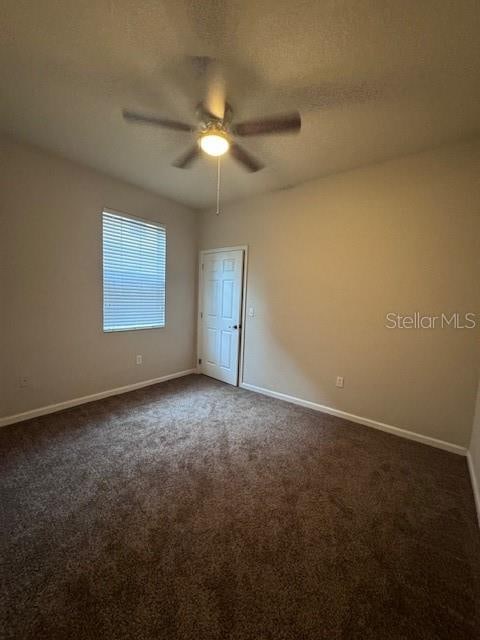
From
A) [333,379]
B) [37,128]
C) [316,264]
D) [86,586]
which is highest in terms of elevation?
[37,128]

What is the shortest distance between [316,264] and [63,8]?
9.04 feet

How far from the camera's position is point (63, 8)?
4.41 feet

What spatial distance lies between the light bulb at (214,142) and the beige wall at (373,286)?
1544 millimetres

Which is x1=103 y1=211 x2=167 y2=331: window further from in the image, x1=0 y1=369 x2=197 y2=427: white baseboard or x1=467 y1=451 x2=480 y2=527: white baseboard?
x1=467 y1=451 x2=480 y2=527: white baseboard

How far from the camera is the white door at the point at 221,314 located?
3.91m

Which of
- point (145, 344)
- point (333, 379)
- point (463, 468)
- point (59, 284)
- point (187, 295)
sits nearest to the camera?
point (463, 468)

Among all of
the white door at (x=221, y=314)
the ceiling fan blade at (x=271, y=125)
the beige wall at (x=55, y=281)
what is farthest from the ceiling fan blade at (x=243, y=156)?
the beige wall at (x=55, y=281)

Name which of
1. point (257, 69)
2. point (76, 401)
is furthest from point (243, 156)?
point (76, 401)

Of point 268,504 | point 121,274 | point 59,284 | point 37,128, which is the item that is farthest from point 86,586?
point 37,128

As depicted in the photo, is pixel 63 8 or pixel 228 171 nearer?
pixel 63 8

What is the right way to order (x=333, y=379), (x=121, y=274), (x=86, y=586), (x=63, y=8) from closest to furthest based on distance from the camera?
(x=86, y=586), (x=63, y=8), (x=333, y=379), (x=121, y=274)

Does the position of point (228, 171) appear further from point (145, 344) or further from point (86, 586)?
point (86, 586)

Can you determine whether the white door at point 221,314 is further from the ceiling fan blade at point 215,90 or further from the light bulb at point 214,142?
the ceiling fan blade at point 215,90

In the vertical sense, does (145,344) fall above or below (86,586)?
above
